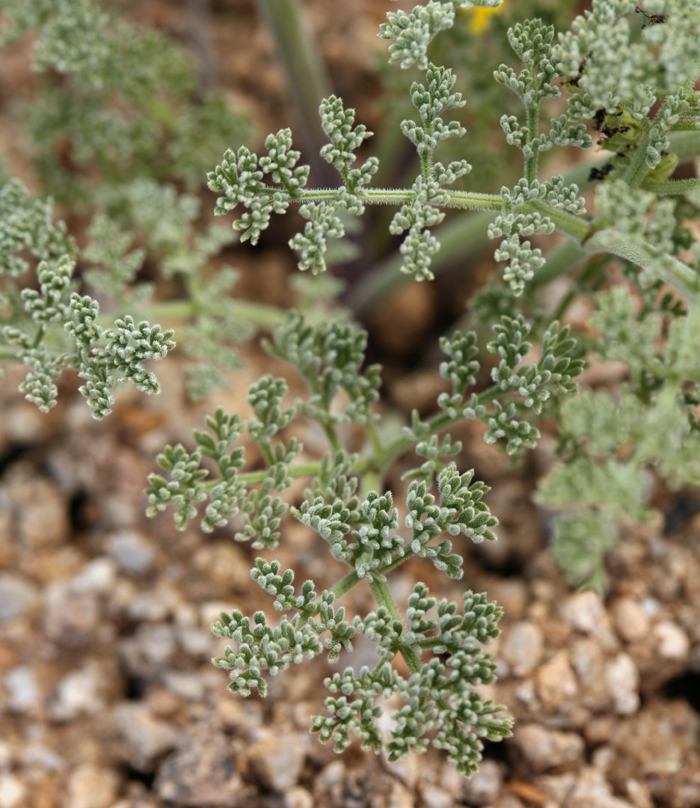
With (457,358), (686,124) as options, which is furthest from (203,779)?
(686,124)

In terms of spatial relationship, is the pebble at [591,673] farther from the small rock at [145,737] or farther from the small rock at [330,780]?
the small rock at [145,737]

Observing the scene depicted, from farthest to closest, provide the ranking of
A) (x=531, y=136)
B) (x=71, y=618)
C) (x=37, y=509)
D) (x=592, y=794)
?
(x=37, y=509)
(x=71, y=618)
(x=592, y=794)
(x=531, y=136)

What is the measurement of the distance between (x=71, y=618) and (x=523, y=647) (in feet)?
5.37

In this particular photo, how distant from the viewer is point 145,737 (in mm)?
2566

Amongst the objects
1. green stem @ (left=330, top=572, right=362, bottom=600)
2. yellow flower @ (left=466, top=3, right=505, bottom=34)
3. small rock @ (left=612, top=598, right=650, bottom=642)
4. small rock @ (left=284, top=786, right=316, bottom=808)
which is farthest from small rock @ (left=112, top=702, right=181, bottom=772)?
yellow flower @ (left=466, top=3, right=505, bottom=34)

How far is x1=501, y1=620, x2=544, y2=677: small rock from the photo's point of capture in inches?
98.7

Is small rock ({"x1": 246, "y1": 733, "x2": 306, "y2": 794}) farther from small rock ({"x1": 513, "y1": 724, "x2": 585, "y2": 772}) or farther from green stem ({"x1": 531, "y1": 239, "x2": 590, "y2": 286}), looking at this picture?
green stem ({"x1": 531, "y1": 239, "x2": 590, "y2": 286})

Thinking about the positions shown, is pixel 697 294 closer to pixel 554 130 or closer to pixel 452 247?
pixel 554 130

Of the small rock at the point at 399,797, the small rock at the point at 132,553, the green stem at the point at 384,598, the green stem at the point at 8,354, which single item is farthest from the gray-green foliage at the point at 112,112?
the small rock at the point at 399,797

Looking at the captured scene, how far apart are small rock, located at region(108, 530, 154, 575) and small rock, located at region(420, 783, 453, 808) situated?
1353 mm

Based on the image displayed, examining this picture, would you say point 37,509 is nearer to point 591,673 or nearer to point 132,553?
point 132,553

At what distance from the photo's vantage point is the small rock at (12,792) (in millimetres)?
2484

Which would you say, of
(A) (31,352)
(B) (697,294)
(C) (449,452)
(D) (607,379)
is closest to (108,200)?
(A) (31,352)

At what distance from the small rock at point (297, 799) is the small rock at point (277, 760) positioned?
0.02 m
